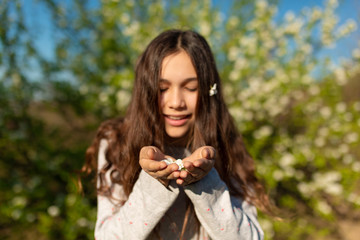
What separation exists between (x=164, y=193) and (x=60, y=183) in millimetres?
2567

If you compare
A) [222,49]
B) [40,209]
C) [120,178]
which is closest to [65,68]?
[40,209]

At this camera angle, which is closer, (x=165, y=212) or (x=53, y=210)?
(x=165, y=212)

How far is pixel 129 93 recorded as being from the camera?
2.66 metres

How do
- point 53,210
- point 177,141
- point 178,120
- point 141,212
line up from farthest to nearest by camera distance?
1. point 53,210
2. point 177,141
3. point 178,120
4. point 141,212

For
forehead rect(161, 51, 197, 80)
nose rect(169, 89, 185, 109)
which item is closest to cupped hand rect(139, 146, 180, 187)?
nose rect(169, 89, 185, 109)

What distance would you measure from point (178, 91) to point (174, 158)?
0.97ft

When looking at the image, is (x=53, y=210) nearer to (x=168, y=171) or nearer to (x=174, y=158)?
(x=174, y=158)

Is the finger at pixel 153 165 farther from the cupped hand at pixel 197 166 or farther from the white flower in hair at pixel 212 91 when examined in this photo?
the white flower in hair at pixel 212 91

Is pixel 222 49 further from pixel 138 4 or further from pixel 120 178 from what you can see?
pixel 120 178

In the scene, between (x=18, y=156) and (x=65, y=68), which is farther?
(x=65, y=68)

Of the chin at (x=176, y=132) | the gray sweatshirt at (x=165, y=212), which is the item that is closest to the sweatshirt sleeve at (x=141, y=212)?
the gray sweatshirt at (x=165, y=212)

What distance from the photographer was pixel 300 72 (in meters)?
2.92

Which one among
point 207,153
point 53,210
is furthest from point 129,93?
point 207,153

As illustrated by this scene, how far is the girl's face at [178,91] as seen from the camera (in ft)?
3.30
